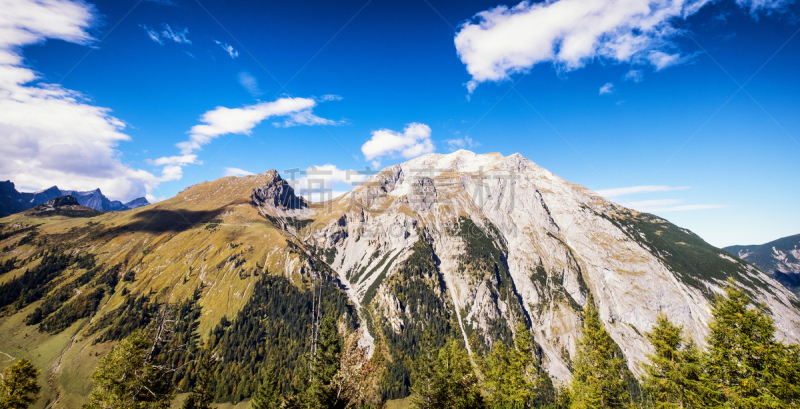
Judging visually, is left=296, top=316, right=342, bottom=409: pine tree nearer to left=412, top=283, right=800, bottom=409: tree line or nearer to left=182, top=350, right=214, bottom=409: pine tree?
left=412, top=283, right=800, bottom=409: tree line

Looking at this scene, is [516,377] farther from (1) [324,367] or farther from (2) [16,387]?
(2) [16,387]

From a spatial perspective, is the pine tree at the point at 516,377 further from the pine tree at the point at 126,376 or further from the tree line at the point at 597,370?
the pine tree at the point at 126,376

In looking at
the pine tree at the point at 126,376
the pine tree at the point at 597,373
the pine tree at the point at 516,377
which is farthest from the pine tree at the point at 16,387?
the pine tree at the point at 597,373

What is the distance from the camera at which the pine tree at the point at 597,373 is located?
25.4 meters

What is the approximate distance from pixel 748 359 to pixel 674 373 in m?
4.60

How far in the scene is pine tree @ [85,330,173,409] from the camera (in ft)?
72.4

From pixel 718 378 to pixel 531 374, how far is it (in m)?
15.5

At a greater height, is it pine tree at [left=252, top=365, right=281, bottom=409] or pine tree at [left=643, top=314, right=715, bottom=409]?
pine tree at [left=643, top=314, right=715, bottom=409]

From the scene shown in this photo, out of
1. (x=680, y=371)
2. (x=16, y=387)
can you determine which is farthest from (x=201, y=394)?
(x=680, y=371)

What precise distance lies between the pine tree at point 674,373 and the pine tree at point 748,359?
1.10 meters

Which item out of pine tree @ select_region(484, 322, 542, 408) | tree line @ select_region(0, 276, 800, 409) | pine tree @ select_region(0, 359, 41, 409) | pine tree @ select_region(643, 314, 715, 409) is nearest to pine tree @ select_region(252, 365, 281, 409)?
tree line @ select_region(0, 276, 800, 409)

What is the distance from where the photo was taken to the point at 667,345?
23.6 m

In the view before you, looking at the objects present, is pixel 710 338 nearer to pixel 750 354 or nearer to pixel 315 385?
pixel 750 354

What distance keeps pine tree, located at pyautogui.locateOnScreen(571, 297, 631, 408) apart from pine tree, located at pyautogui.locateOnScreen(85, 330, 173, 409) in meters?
36.2
